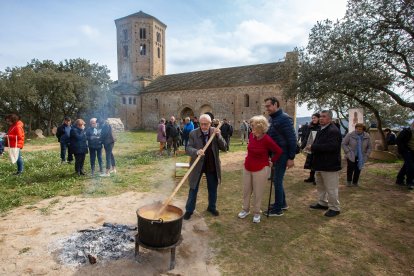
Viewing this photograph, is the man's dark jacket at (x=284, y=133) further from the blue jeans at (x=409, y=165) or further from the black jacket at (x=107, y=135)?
the black jacket at (x=107, y=135)

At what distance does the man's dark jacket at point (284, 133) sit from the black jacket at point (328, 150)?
0.60 metres

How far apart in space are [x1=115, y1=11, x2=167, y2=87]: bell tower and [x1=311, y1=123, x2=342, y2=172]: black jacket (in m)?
40.9

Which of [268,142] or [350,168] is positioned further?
[350,168]

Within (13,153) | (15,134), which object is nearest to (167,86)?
(15,134)

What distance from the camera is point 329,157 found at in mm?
5012

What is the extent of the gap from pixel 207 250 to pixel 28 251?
255 centimetres

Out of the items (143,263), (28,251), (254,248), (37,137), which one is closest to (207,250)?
(254,248)

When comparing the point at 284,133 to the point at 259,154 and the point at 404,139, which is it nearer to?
the point at 259,154

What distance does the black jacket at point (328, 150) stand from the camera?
4.98m

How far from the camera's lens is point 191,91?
117ft

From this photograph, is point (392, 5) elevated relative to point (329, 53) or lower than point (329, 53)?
elevated

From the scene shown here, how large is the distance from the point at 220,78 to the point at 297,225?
31.9m

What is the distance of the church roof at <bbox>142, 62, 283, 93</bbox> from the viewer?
3180cm

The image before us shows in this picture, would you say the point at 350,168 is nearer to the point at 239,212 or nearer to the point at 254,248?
the point at 239,212
